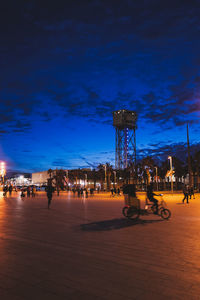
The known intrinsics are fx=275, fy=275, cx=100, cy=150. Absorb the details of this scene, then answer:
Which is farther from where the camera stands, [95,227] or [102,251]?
[95,227]

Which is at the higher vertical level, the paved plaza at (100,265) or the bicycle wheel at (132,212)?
the bicycle wheel at (132,212)

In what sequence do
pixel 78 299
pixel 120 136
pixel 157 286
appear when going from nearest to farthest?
1. pixel 78 299
2. pixel 157 286
3. pixel 120 136

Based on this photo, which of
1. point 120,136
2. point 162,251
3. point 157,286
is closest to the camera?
point 157,286

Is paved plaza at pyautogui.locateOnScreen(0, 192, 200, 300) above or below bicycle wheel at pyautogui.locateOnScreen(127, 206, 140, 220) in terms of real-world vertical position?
below

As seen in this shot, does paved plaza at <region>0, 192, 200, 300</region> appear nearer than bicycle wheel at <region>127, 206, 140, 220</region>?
Yes

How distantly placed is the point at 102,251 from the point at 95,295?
2.88 m

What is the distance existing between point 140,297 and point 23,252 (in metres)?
3.90

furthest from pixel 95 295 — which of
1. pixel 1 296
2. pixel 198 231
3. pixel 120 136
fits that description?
pixel 120 136

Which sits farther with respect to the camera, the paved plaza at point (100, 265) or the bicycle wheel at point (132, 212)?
the bicycle wheel at point (132, 212)

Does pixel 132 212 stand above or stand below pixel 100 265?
above

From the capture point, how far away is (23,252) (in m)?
7.04

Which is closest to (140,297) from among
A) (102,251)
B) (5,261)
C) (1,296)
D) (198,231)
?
(1,296)

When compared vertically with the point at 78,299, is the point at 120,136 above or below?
above

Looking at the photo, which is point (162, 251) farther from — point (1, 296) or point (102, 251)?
point (1, 296)
